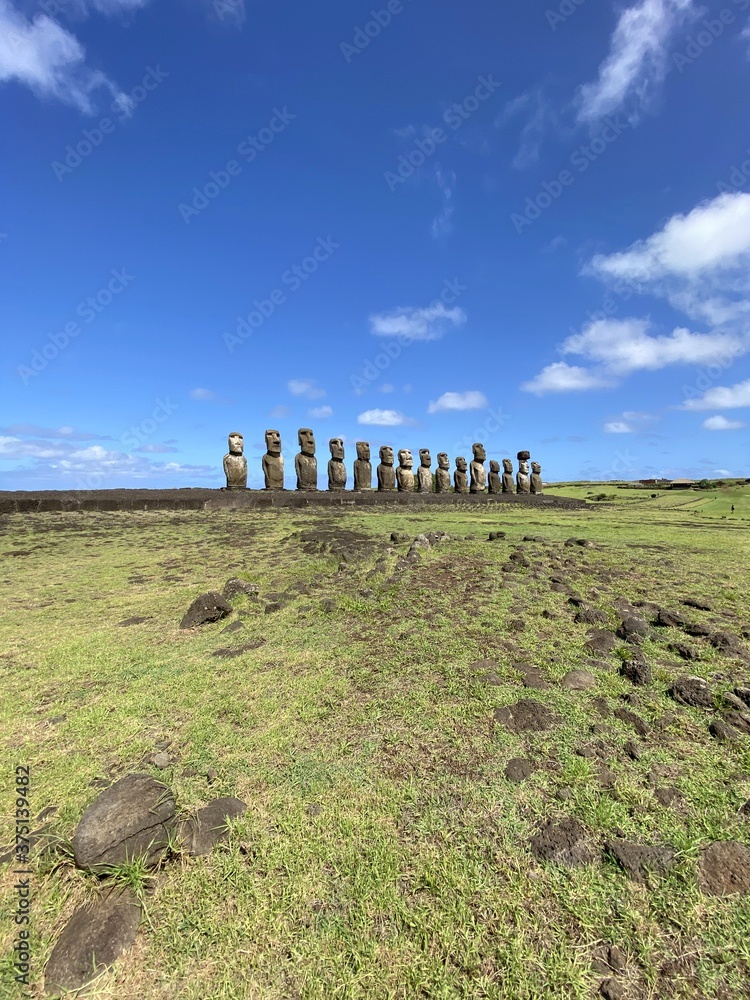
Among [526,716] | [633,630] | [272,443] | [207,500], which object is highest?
[272,443]

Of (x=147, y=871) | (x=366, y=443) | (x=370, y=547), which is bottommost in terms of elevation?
(x=147, y=871)

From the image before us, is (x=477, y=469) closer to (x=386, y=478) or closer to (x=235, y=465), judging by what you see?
(x=386, y=478)

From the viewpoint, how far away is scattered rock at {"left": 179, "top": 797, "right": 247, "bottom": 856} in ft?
5.05

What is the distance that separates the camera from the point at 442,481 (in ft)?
75.2

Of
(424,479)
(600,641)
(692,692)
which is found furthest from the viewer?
(424,479)

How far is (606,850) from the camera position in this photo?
58.4 inches

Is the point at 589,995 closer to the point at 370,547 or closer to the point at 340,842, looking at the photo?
the point at 340,842

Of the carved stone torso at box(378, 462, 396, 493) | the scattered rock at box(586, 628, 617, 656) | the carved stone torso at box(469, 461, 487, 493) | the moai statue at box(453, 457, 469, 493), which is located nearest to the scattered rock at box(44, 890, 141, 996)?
the scattered rock at box(586, 628, 617, 656)

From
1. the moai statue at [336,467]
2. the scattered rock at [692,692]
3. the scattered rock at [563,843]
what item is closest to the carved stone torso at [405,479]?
the moai statue at [336,467]

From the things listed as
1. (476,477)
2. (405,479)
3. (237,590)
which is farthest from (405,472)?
(237,590)

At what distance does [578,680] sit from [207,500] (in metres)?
12.4

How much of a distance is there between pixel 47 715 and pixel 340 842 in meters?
1.73

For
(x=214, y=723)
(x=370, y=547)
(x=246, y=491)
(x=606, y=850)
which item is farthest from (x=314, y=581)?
(x=246, y=491)

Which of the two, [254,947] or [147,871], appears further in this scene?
[147,871]
